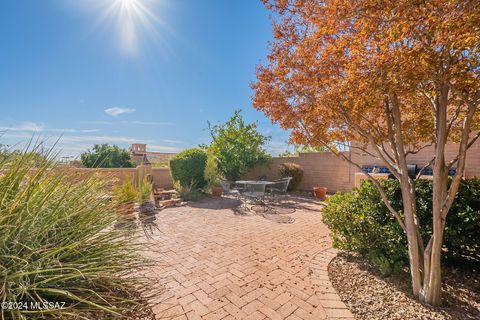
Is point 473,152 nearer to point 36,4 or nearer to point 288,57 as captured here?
point 288,57

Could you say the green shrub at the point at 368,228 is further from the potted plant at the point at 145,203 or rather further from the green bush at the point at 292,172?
the green bush at the point at 292,172

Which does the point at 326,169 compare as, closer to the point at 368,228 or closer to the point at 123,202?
the point at 368,228

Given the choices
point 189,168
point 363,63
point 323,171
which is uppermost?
point 363,63

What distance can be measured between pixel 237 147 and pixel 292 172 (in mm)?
3208

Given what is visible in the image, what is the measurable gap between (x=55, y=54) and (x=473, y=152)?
14.3 metres

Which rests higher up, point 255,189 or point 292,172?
point 292,172

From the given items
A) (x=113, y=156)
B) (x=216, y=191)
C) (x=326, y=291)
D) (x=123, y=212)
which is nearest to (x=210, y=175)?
(x=216, y=191)

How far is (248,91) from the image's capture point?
390cm

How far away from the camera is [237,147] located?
1153 centimetres

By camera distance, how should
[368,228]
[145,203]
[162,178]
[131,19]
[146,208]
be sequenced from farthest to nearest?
[162,178] → [145,203] → [146,208] → [131,19] → [368,228]

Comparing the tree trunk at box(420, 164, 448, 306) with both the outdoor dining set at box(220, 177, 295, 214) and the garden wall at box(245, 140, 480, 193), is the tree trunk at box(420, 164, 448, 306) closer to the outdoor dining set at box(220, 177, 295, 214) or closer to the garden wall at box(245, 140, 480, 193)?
the outdoor dining set at box(220, 177, 295, 214)

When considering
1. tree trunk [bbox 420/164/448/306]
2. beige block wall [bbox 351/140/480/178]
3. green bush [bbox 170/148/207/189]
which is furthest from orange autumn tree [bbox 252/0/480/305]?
green bush [bbox 170/148/207/189]

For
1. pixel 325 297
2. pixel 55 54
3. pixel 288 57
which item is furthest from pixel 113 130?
pixel 325 297

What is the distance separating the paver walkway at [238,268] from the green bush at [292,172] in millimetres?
5170
